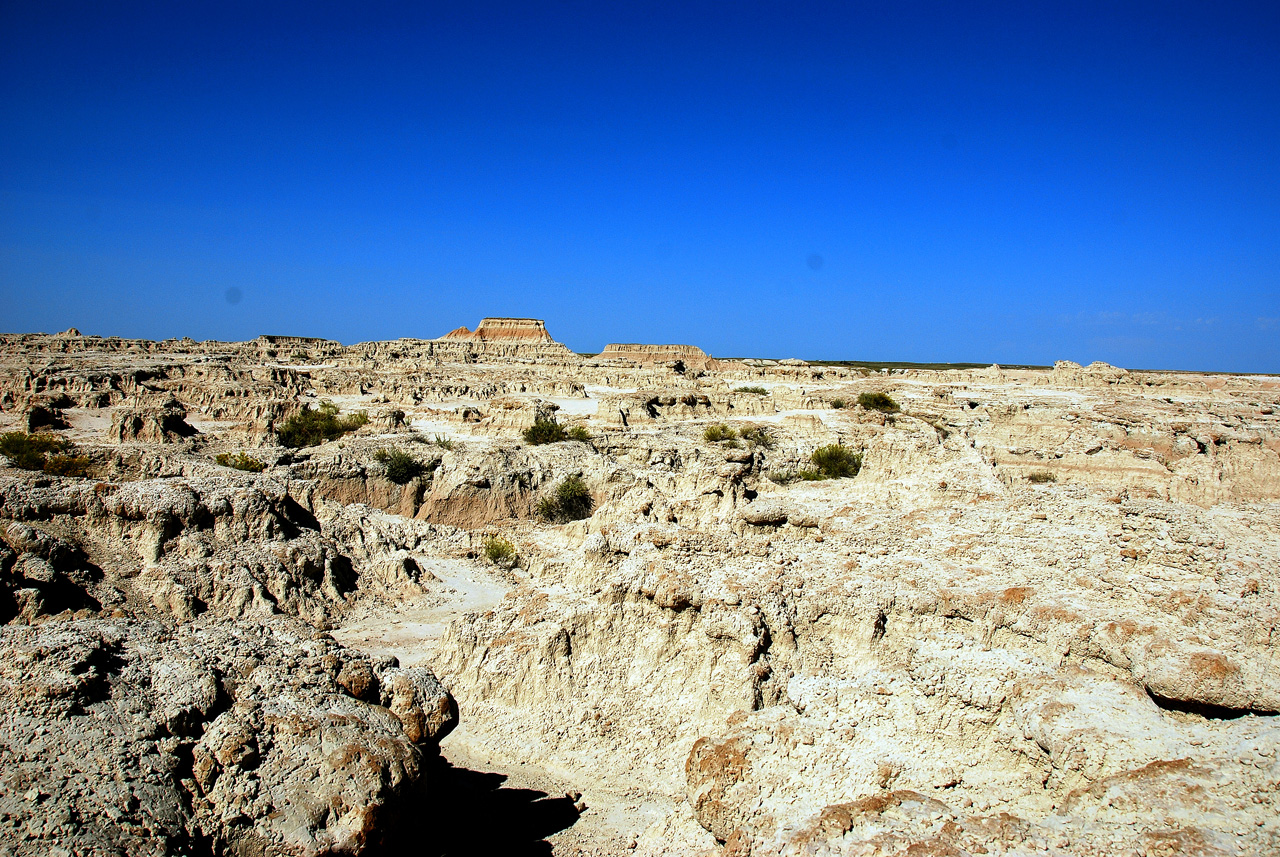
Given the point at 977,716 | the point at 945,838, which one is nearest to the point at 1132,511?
the point at 977,716

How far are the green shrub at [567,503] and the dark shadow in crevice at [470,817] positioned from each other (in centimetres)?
1142

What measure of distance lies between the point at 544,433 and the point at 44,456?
14.5 metres

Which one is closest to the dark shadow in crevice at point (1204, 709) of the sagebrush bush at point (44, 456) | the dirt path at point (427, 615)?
the dirt path at point (427, 615)

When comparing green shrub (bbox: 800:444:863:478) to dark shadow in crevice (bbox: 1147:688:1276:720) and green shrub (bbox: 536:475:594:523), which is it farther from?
dark shadow in crevice (bbox: 1147:688:1276:720)

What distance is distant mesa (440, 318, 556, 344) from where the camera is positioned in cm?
9575

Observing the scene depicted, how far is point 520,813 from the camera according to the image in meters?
7.55

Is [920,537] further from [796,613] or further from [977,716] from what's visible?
[977,716]

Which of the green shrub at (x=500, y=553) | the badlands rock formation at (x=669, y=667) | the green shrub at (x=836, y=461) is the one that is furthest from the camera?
the green shrub at (x=836, y=461)

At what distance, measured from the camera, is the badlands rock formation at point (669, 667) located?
16.2 feet

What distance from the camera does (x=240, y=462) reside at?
1919cm

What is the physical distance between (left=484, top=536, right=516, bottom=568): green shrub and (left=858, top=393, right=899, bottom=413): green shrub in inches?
822

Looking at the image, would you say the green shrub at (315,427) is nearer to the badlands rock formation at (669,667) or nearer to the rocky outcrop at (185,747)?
the badlands rock formation at (669,667)

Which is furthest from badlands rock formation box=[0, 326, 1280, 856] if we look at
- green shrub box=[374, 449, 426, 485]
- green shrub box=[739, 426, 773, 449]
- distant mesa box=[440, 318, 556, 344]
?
distant mesa box=[440, 318, 556, 344]

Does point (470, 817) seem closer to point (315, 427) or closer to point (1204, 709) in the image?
point (1204, 709)
